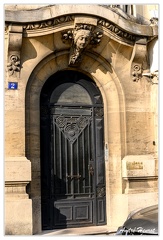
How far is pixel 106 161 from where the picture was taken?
28.2ft

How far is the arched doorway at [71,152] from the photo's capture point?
27.1 ft

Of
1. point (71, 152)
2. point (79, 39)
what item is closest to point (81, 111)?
point (71, 152)

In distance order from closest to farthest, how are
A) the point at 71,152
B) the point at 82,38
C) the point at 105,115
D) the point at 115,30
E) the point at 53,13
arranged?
the point at 53,13 → the point at 82,38 → the point at 115,30 → the point at 71,152 → the point at 105,115

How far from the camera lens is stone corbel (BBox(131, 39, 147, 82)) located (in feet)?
27.6

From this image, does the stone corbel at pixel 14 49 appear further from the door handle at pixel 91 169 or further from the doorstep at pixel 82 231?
the doorstep at pixel 82 231

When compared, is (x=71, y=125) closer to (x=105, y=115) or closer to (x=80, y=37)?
(x=105, y=115)

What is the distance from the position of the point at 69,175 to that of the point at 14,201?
1.47 metres

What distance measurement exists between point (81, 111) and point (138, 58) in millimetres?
1735

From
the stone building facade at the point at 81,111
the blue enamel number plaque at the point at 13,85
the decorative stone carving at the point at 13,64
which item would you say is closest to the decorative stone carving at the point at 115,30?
the stone building facade at the point at 81,111

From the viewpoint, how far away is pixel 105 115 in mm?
8672

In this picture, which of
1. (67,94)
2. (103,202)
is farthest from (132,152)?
(67,94)

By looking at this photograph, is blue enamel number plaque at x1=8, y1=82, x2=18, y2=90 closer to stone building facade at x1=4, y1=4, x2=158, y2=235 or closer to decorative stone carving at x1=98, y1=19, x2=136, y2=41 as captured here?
stone building facade at x1=4, y1=4, x2=158, y2=235

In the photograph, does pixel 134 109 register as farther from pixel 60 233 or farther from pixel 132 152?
pixel 60 233

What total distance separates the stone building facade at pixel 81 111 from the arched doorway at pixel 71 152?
0.07 feet
